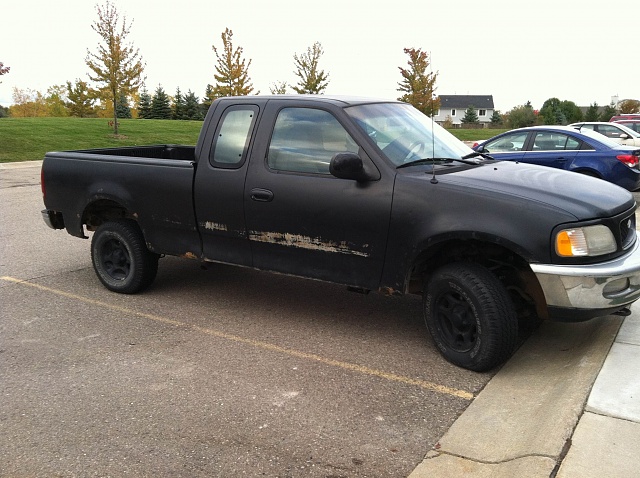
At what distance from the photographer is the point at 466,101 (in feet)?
339

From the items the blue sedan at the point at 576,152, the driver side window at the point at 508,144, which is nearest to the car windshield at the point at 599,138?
the blue sedan at the point at 576,152

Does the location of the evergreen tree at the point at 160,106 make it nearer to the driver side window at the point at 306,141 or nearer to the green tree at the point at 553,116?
the green tree at the point at 553,116

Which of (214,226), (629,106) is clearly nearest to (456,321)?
(214,226)

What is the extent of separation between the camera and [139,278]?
6164mm

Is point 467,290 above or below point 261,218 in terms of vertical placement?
below

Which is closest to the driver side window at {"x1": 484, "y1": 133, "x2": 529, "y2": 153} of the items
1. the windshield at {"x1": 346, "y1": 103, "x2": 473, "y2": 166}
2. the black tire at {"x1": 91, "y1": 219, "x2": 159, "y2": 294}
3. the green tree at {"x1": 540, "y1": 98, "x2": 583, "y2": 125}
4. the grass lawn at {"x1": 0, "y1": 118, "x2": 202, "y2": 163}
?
the windshield at {"x1": 346, "y1": 103, "x2": 473, "y2": 166}

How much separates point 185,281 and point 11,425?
317 cm

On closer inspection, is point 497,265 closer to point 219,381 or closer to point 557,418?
point 557,418

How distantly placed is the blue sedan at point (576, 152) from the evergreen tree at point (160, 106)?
48.6m

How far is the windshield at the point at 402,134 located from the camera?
4.84 m

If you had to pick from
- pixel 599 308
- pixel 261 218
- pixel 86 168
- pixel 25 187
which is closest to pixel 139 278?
pixel 86 168

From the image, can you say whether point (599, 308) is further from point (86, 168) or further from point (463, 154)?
point (86, 168)

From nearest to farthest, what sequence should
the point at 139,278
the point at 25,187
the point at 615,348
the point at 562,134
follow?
the point at 615,348
the point at 139,278
the point at 562,134
the point at 25,187

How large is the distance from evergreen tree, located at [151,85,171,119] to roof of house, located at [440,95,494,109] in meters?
56.4
